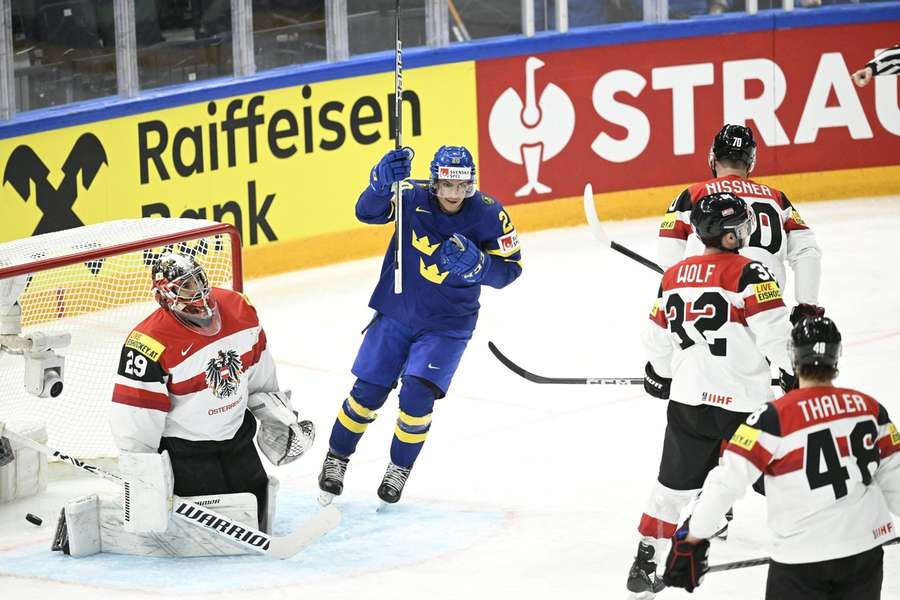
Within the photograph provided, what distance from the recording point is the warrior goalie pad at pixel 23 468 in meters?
5.74

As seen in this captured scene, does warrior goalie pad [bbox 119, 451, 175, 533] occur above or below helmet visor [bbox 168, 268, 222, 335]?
below

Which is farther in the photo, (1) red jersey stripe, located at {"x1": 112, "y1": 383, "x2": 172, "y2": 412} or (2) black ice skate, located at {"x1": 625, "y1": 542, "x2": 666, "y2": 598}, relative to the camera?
(1) red jersey stripe, located at {"x1": 112, "y1": 383, "x2": 172, "y2": 412}

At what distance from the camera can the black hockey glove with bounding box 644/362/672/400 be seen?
15.8ft

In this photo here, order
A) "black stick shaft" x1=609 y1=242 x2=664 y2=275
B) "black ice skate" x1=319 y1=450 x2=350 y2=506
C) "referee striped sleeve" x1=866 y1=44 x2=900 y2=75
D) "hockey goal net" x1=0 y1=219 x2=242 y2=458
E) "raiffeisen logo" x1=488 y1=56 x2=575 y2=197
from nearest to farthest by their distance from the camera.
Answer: "black ice skate" x1=319 y1=450 x2=350 y2=506
"hockey goal net" x1=0 y1=219 x2=242 y2=458
"black stick shaft" x1=609 y1=242 x2=664 y2=275
"referee striped sleeve" x1=866 y1=44 x2=900 y2=75
"raiffeisen logo" x1=488 y1=56 x2=575 y2=197

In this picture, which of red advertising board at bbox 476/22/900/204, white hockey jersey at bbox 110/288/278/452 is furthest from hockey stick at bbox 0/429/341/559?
red advertising board at bbox 476/22/900/204

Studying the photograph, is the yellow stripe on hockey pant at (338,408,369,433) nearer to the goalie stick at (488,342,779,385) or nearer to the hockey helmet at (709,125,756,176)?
the goalie stick at (488,342,779,385)

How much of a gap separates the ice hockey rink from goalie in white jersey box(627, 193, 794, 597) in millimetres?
354

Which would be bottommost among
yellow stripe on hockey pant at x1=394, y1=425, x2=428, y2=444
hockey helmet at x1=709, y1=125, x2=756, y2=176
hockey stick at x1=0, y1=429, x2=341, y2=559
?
hockey stick at x1=0, y1=429, x2=341, y2=559

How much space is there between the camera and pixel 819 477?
139 inches

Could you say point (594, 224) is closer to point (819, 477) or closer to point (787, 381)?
point (787, 381)

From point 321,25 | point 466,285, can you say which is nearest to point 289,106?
point 321,25

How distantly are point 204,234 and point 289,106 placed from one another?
3.18 m

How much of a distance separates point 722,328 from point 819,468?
110 centimetres

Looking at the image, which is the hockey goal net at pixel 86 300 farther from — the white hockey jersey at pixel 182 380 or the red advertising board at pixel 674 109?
the red advertising board at pixel 674 109
